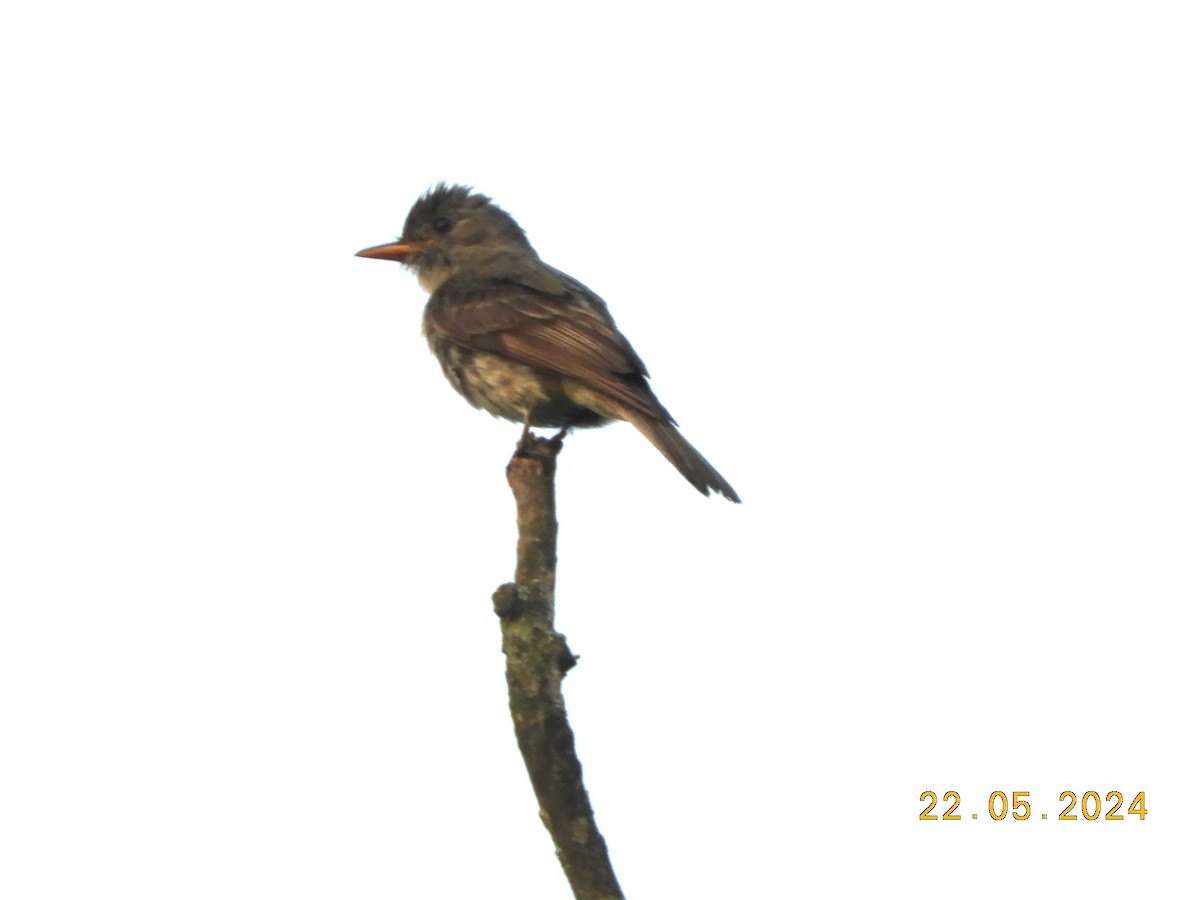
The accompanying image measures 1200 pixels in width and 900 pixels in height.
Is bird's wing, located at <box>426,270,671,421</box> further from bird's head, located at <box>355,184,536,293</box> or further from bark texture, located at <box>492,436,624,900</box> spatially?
bark texture, located at <box>492,436,624,900</box>

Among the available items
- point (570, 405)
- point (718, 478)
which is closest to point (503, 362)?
point (570, 405)

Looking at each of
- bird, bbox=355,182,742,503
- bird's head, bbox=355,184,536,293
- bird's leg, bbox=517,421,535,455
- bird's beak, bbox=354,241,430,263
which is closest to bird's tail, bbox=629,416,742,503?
bird, bbox=355,182,742,503

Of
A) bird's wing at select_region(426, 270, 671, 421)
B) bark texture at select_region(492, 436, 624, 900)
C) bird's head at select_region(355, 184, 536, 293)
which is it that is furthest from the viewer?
bird's head at select_region(355, 184, 536, 293)

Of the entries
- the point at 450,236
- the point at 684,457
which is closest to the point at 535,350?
Answer: the point at 684,457

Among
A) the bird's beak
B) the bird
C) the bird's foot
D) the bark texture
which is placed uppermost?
the bird's beak

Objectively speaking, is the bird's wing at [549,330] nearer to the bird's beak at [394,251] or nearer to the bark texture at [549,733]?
the bird's beak at [394,251]

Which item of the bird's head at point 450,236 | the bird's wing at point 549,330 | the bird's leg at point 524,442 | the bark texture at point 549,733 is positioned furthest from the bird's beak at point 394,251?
the bark texture at point 549,733

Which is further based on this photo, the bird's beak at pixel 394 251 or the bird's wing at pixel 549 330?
the bird's beak at pixel 394 251
